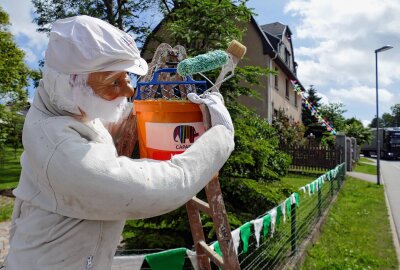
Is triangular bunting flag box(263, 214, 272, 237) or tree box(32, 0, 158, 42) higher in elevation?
tree box(32, 0, 158, 42)

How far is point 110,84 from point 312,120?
3857 cm

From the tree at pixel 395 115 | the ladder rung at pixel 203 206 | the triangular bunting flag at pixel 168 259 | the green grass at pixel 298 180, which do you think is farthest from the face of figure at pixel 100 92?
the tree at pixel 395 115

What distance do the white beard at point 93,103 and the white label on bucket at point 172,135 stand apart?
0.23m

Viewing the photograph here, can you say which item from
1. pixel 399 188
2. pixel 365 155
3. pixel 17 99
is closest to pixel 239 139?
pixel 399 188

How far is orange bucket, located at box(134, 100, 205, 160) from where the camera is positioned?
1.64 metres

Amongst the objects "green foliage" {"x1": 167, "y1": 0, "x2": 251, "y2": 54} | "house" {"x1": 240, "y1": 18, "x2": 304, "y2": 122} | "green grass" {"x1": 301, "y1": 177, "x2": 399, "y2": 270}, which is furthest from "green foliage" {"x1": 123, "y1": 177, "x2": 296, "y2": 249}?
"house" {"x1": 240, "y1": 18, "x2": 304, "y2": 122}

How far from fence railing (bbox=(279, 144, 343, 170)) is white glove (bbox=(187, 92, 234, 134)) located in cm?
1867

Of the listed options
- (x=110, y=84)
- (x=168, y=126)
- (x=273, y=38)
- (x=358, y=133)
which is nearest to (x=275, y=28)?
(x=273, y=38)

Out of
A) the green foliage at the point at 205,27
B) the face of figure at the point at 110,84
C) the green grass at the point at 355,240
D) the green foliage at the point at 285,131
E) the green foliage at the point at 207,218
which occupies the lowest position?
the green grass at the point at 355,240

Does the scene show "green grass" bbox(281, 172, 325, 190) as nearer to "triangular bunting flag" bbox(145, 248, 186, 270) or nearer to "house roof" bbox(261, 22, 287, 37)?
"triangular bunting flag" bbox(145, 248, 186, 270)

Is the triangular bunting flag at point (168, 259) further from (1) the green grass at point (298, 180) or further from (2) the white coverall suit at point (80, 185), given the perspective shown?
(1) the green grass at point (298, 180)

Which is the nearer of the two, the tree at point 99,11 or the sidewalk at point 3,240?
the sidewalk at point 3,240

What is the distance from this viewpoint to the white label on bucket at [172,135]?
164 centimetres

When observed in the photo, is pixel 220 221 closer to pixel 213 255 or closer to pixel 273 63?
pixel 213 255
